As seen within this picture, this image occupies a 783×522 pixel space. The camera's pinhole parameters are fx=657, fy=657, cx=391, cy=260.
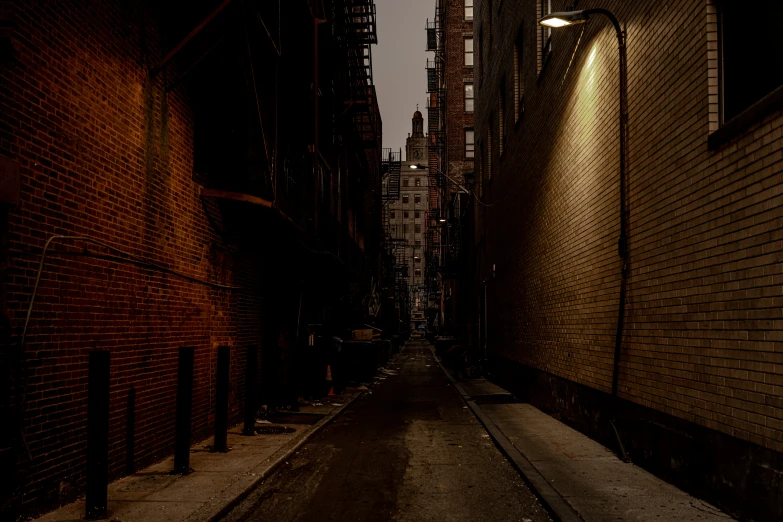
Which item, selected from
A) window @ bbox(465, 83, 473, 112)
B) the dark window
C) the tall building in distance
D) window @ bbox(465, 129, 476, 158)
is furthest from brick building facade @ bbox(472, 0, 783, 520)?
the tall building in distance

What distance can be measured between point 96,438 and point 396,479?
3458mm

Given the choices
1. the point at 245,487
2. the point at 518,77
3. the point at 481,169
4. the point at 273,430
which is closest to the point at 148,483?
the point at 245,487

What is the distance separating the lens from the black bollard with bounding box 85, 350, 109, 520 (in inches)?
→ 226

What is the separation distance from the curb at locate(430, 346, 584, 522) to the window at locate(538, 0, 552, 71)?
26.6 ft

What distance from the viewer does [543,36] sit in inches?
588

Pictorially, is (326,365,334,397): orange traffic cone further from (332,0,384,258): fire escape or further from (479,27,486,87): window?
(479,27,486,87): window

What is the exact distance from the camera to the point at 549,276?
1355cm

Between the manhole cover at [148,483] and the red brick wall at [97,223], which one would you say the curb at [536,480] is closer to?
the manhole cover at [148,483]

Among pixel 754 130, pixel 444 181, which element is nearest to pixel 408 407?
pixel 754 130

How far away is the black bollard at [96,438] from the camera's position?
5746 millimetres

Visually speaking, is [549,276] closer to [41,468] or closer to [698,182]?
[698,182]

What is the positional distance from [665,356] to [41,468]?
627 cm

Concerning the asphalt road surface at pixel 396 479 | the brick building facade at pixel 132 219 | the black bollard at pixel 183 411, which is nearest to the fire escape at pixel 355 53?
the brick building facade at pixel 132 219

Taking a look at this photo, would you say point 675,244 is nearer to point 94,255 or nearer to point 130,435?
point 94,255
